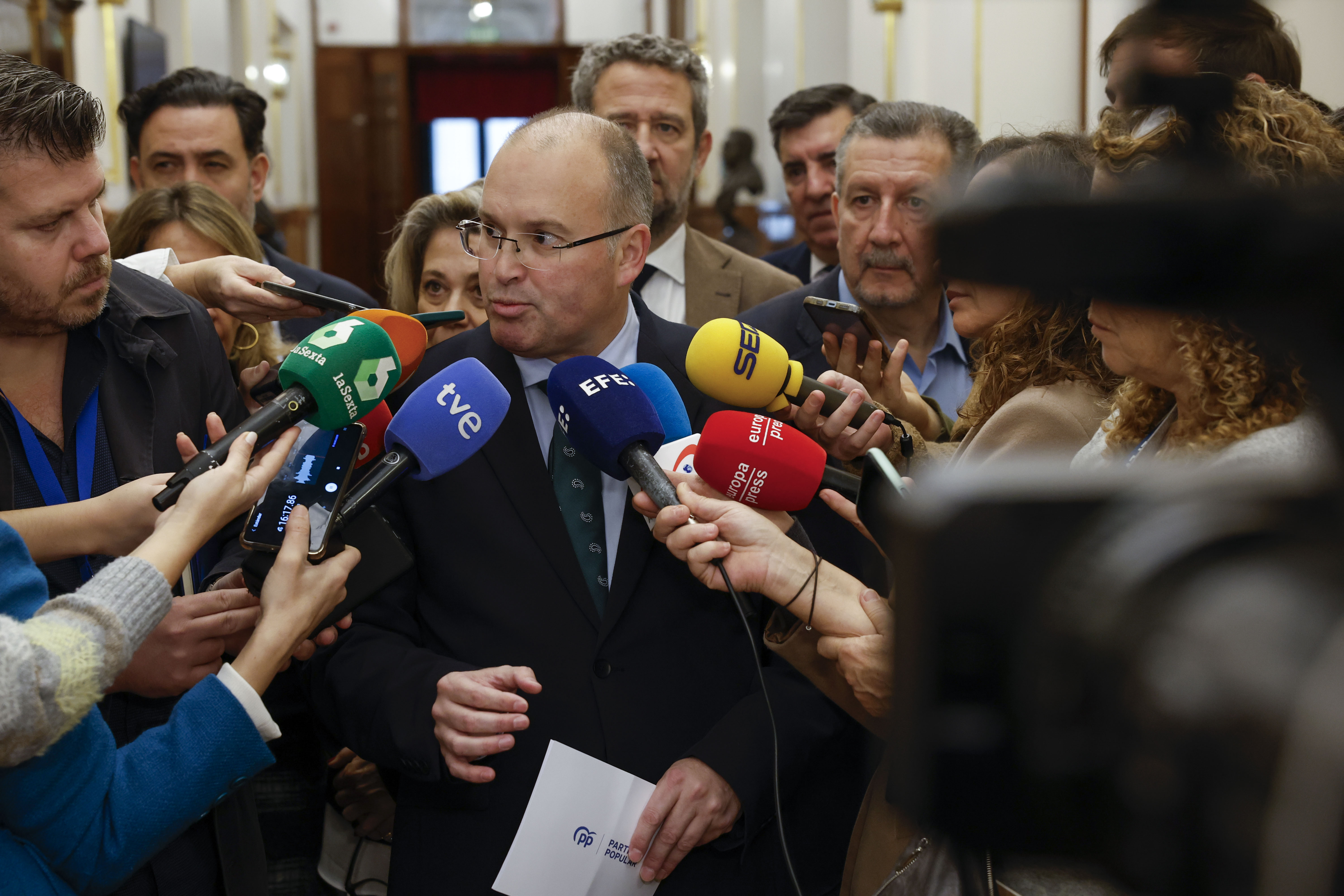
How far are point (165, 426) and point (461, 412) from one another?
1.58ft

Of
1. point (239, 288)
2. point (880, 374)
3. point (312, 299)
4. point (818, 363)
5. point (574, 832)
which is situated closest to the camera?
point (574, 832)

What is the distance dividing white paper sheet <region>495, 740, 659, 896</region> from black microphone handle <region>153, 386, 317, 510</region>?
55cm

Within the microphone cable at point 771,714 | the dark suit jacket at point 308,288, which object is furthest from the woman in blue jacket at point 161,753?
the dark suit jacket at point 308,288

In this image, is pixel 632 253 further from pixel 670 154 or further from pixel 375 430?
pixel 670 154

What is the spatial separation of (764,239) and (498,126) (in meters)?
6.05

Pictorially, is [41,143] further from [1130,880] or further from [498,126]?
[498,126]

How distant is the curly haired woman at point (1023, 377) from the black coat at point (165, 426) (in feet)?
2.99

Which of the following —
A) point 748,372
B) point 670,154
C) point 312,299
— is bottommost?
point 748,372

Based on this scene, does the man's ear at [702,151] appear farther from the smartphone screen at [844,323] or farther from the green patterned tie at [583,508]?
the green patterned tie at [583,508]

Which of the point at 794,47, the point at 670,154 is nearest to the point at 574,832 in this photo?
the point at 670,154

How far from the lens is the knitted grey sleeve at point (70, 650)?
0.97m

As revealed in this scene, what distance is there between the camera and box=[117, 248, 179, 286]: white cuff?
6.29 feet

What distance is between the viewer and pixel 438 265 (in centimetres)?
257

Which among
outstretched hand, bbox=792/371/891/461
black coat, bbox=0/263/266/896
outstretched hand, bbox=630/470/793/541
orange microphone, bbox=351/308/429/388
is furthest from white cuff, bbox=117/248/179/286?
outstretched hand, bbox=792/371/891/461
